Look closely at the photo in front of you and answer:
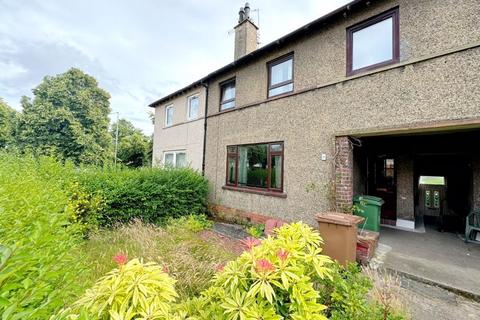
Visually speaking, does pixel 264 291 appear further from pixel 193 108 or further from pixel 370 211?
pixel 193 108

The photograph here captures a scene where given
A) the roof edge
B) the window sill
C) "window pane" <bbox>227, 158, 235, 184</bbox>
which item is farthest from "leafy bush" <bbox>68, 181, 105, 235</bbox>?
the roof edge

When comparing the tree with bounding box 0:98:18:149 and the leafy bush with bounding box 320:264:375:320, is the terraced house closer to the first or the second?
the leafy bush with bounding box 320:264:375:320

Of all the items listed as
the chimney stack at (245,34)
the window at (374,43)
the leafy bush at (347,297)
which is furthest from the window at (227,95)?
the leafy bush at (347,297)

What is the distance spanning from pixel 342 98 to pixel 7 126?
127 feet

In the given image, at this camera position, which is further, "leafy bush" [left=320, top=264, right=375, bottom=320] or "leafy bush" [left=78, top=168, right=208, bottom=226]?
"leafy bush" [left=78, top=168, right=208, bottom=226]

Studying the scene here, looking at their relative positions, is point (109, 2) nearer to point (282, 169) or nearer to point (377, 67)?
point (282, 169)

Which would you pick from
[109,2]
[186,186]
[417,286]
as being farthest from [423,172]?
[109,2]

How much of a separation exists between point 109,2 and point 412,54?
380 inches

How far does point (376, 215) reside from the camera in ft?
20.9

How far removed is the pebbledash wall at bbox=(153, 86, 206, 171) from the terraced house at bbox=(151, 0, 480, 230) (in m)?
0.16

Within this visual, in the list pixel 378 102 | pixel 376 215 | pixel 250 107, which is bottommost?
pixel 376 215

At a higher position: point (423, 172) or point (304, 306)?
point (423, 172)

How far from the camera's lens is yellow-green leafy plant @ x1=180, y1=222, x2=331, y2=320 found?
5.69 feet

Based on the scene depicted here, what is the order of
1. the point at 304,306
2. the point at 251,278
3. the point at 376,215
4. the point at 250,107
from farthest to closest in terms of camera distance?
the point at 250,107 → the point at 376,215 → the point at 251,278 → the point at 304,306
